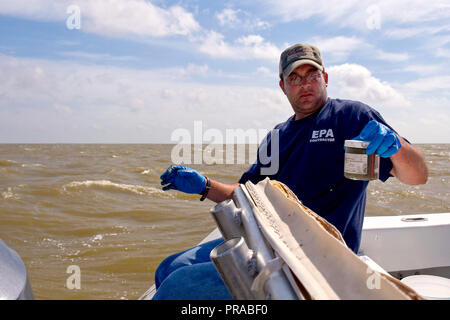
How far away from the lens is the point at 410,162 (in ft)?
6.33

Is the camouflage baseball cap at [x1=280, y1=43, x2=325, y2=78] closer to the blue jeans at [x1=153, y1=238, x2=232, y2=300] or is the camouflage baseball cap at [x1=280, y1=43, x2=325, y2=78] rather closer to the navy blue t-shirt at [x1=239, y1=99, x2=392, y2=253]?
the navy blue t-shirt at [x1=239, y1=99, x2=392, y2=253]

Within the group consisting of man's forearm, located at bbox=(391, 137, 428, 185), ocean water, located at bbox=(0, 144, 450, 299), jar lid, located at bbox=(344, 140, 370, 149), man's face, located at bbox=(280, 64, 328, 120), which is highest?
man's face, located at bbox=(280, 64, 328, 120)

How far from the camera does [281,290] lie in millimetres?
860

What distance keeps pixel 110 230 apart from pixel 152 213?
1.22 metres

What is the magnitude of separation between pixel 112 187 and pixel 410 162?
29.8 feet

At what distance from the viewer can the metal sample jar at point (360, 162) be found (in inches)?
65.2

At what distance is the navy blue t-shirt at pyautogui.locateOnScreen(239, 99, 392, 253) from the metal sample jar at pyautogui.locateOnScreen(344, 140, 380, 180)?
0.33 m

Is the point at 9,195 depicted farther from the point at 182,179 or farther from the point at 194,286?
the point at 194,286

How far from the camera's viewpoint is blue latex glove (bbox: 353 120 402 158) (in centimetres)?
165

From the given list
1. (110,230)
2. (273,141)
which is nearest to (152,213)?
(110,230)

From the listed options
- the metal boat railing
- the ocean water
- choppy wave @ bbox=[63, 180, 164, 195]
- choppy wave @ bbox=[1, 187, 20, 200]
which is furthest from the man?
choppy wave @ bbox=[1, 187, 20, 200]

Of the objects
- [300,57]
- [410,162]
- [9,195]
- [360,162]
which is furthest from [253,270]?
[9,195]

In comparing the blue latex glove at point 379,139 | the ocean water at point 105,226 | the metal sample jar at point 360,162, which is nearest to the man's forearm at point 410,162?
the blue latex glove at point 379,139
